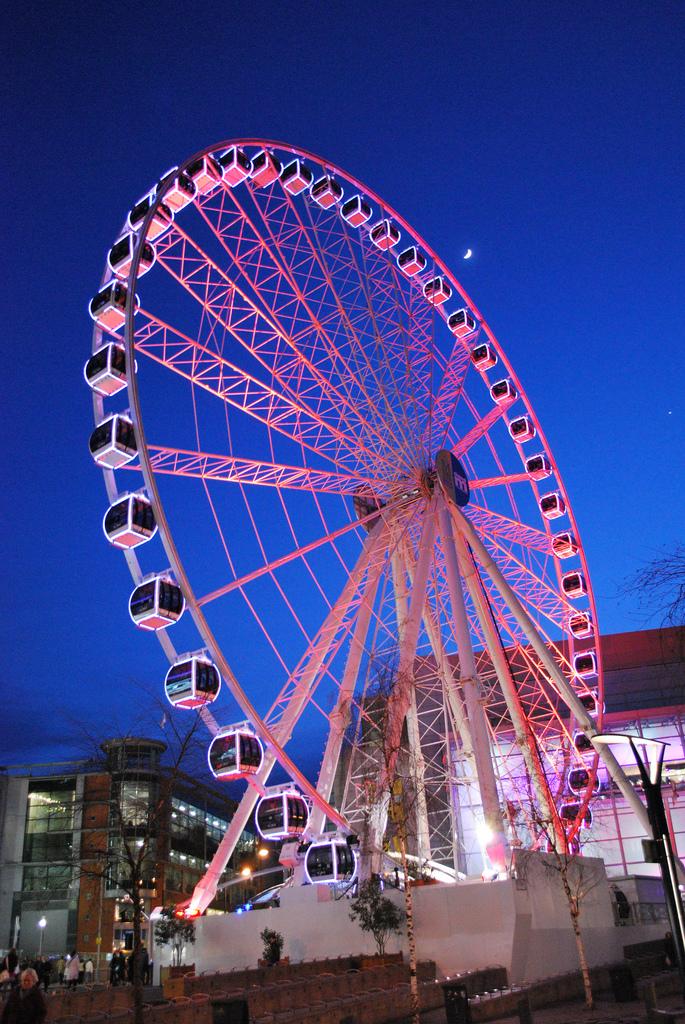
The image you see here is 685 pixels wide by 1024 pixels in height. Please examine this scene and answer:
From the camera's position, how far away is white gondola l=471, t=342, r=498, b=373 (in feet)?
122

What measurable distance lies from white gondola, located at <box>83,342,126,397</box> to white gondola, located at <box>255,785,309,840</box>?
485 inches

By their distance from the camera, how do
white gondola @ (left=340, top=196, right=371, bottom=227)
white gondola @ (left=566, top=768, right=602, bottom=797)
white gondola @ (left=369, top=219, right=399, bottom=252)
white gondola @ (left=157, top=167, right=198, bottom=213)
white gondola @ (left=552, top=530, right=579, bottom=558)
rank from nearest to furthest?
1. white gondola @ (left=157, top=167, right=198, bottom=213)
2. white gondola @ (left=340, top=196, right=371, bottom=227)
3. white gondola @ (left=369, top=219, right=399, bottom=252)
4. white gondola @ (left=566, top=768, right=602, bottom=797)
5. white gondola @ (left=552, top=530, right=579, bottom=558)

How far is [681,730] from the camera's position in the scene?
46.8 meters

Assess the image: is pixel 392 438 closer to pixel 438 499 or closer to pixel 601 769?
pixel 438 499

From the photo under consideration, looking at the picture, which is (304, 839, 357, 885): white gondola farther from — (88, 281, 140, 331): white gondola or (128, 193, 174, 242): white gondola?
(128, 193, 174, 242): white gondola

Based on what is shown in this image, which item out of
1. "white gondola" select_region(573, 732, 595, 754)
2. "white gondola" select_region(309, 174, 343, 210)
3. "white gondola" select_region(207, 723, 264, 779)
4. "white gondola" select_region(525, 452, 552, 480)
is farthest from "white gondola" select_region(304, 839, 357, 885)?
"white gondola" select_region(309, 174, 343, 210)

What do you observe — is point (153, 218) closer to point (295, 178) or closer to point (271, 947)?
point (295, 178)

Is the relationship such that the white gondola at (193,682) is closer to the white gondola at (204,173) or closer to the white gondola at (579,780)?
the white gondola at (204,173)

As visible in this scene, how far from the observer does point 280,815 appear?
25.7m

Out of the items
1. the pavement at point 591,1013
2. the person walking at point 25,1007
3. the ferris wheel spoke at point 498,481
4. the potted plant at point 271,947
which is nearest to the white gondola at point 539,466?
the ferris wheel spoke at point 498,481

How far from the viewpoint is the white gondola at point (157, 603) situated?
2342cm

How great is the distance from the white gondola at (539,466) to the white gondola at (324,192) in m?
13.3

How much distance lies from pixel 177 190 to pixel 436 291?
507 inches

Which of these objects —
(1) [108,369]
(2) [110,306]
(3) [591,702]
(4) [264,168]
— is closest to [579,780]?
(3) [591,702]
